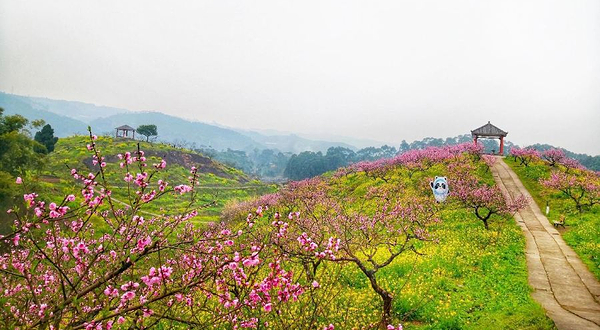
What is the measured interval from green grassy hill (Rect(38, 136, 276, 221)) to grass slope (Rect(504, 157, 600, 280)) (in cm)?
3417

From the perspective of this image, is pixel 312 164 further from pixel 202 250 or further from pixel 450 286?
pixel 202 250

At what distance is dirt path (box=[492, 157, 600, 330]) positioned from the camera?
1123cm

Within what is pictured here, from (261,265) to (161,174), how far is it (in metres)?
65.7

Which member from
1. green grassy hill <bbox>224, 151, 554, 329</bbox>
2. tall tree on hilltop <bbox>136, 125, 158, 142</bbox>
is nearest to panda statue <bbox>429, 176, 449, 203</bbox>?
green grassy hill <bbox>224, 151, 554, 329</bbox>

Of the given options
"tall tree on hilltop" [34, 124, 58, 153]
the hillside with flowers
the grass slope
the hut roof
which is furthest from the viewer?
"tall tree on hilltop" [34, 124, 58, 153]

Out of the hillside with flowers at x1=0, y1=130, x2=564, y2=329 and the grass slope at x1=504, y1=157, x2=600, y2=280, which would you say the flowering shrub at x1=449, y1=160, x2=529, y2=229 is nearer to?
the hillside with flowers at x1=0, y1=130, x2=564, y2=329

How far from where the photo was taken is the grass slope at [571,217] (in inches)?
682

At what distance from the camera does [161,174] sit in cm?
6544

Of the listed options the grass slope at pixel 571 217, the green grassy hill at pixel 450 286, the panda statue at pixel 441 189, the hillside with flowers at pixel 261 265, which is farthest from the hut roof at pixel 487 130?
the green grassy hill at pixel 450 286

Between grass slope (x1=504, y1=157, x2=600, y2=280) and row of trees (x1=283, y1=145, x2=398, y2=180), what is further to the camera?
row of trees (x1=283, y1=145, x2=398, y2=180)

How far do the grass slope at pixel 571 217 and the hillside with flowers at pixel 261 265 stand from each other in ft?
9.09

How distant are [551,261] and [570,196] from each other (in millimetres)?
13049

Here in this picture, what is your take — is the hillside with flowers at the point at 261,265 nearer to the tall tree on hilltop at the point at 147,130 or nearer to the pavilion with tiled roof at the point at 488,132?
the pavilion with tiled roof at the point at 488,132

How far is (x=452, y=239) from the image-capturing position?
20406mm
